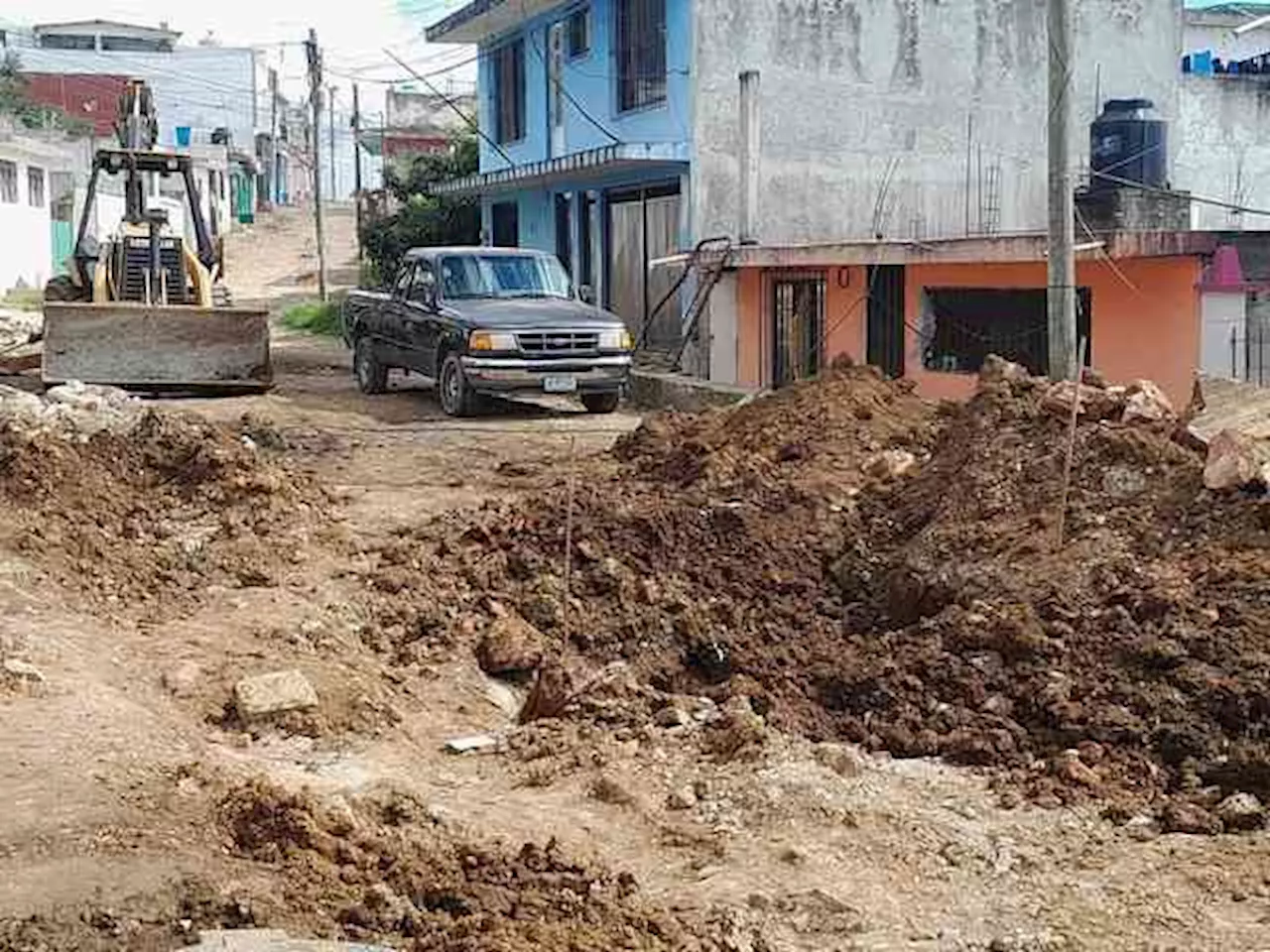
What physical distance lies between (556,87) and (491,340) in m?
11.3

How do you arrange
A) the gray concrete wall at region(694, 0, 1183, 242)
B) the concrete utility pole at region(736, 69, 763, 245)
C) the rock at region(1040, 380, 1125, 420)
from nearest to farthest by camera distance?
the rock at region(1040, 380, 1125, 420) < the concrete utility pole at region(736, 69, 763, 245) < the gray concrete wall at region(694, 0, 1183, 242)

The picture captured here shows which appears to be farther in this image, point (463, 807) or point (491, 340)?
point (491, 340)

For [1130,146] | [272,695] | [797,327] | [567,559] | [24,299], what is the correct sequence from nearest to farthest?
1. [272,695]
2. [567,559]
3. [1130,146]
4. [797,327]
5. [24,299]

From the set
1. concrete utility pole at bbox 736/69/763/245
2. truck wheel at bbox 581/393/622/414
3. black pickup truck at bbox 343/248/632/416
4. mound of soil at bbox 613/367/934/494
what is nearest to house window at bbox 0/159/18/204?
black pickup truck at bbox 343/248/632/416

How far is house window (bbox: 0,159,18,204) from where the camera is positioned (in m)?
41.2

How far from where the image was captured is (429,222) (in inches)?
1341

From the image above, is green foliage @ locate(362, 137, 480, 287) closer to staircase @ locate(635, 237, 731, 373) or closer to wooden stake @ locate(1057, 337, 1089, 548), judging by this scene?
staircase @ locate(635, 237, 731, 373)

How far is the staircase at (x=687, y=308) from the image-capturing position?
21.1 meters

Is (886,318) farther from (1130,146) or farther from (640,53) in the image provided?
(640,53)

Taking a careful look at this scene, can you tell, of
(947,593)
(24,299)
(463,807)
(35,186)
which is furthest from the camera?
(35,186)

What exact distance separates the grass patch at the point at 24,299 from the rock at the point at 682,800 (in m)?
31.1

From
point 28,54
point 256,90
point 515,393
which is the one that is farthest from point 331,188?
point 515,393

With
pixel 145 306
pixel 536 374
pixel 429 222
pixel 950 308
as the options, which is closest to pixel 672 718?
pixel 536 374

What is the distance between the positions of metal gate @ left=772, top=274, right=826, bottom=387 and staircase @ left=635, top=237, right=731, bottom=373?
3.08 ft
